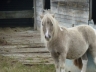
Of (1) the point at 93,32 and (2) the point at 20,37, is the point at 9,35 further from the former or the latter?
(1) the point at 93,32

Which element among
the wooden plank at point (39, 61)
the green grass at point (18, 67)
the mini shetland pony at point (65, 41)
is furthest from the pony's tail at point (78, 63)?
the wooden plank at point (39, 61)

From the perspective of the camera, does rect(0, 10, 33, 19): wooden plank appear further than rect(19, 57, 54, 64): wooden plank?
Yes

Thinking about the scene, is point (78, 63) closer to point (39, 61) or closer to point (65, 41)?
point (65, 41)

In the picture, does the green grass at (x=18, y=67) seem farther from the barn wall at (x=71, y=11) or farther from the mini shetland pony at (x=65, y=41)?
the barn wall at (x=71, y=11)

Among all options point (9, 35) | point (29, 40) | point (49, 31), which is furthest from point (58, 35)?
point (9, 35)

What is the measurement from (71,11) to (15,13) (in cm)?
553

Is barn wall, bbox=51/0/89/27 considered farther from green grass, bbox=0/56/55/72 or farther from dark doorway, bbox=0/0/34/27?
dark doorway, bbox=0/0/34/27

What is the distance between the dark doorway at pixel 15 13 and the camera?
49.4ft

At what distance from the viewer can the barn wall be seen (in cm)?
905

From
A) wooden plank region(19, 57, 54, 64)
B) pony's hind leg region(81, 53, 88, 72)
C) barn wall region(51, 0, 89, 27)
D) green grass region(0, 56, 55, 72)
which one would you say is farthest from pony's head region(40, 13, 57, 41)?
barn wall region(51, 0, 89, 27)

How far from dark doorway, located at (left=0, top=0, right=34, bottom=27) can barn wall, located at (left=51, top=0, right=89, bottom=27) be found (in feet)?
11.7

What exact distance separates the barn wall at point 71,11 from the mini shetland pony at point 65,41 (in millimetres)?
2045

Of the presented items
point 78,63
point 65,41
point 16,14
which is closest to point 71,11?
point 78,63

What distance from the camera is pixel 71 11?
10.1 meters
